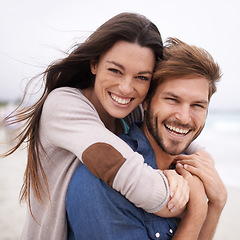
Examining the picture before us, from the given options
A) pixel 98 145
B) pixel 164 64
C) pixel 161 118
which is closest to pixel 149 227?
pixel 98 145

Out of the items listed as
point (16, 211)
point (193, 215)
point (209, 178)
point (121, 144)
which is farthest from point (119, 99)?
point (16, 211)

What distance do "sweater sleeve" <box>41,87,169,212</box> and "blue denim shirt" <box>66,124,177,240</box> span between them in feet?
0.20

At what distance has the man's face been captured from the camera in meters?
1.77

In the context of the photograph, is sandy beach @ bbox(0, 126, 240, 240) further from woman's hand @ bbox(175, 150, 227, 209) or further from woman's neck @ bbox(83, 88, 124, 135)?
woman's hand @ bbox(175, 150, 227, 209)

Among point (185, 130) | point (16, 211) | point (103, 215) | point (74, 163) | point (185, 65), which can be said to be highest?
point (185, 65)

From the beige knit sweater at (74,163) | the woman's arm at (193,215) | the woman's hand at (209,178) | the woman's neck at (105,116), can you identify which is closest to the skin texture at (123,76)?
the woman's neck at (105,116)

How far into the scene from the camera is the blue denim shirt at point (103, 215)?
52.6 inches

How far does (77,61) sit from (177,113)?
834 millimetres

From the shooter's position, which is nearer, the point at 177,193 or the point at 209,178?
the point at 177,193

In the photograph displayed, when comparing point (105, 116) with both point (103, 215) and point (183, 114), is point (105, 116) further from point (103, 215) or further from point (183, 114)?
point (103, 215)

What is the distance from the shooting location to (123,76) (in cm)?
191

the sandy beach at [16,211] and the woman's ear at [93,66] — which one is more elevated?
the woman's ear at [93,66]

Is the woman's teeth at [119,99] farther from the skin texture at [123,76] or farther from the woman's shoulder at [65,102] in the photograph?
the woman's shoulder at [65,102]

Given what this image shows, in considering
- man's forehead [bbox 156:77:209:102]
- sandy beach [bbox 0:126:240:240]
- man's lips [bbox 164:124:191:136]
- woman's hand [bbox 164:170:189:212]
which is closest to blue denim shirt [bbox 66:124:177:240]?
woman's hand [bbox 164:170:189:212]
